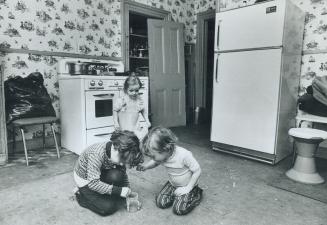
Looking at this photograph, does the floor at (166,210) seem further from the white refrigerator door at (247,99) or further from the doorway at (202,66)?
the doorway at (202,66)

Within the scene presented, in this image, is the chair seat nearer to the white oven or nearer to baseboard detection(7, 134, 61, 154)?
the white oven

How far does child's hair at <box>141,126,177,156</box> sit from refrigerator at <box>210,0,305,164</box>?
1515 mm

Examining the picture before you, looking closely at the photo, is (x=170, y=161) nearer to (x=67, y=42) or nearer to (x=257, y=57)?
(x=257, y=57)

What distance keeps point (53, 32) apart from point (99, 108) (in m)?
1.22

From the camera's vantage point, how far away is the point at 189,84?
17.6 feet

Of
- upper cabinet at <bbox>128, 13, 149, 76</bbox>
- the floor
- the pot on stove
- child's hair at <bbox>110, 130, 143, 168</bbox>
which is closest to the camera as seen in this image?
child's hair at <bbox>110, 130, 143, 168</bbox>

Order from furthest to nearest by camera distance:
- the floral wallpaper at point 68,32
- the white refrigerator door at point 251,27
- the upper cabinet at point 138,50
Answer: the upper cabinet at point 138,50
the floral wallpaper at point 68,32
the white refrigerator door at point 251,27

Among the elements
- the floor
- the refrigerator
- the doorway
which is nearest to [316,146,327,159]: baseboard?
the refrigerator

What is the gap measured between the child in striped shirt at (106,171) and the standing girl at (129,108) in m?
0.92

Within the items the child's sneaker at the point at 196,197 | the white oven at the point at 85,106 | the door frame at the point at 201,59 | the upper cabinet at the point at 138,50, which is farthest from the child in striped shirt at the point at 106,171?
the door frame at the point at 201,59

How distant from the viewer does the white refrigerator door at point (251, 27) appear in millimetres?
2631

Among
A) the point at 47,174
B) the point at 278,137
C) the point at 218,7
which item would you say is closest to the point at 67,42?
the point at 47,174

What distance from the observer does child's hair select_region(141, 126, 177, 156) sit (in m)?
1.63

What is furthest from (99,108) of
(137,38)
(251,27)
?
(137,38)
